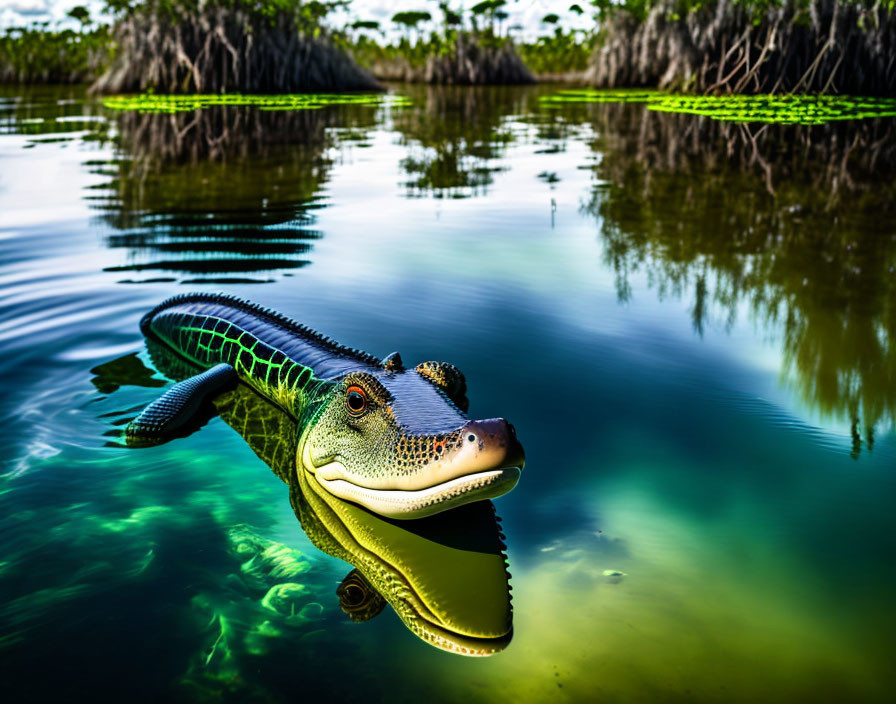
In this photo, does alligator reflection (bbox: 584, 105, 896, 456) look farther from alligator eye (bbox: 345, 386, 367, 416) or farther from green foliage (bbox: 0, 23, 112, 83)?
green foliage (bbox: 0, 23, 112, 83)

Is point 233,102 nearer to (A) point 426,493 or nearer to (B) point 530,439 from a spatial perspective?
(B) point 530,439

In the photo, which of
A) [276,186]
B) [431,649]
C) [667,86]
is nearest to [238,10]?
[667,86]

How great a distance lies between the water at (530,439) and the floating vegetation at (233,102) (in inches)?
449

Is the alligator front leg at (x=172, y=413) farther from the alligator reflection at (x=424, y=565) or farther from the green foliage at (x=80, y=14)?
the green foliage at (x=80, y=14)

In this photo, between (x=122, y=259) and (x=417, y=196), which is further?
(x=417, y=196)

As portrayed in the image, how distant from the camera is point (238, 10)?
24062mm

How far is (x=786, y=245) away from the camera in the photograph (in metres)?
6.93

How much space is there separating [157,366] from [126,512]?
190 cm

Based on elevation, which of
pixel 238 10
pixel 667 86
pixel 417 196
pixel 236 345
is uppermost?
pixel 238 10

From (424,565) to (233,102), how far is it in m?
20.8

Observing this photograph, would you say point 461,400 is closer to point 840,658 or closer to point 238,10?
point 840,658

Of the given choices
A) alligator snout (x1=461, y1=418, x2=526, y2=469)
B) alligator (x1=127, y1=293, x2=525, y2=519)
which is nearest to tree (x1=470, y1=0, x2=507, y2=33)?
alligator (x1=127, y1=293, x2=525, y2=519)

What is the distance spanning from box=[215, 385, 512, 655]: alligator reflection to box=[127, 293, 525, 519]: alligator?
0.09m

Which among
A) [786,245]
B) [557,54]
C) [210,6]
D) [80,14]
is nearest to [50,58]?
[80,14]
